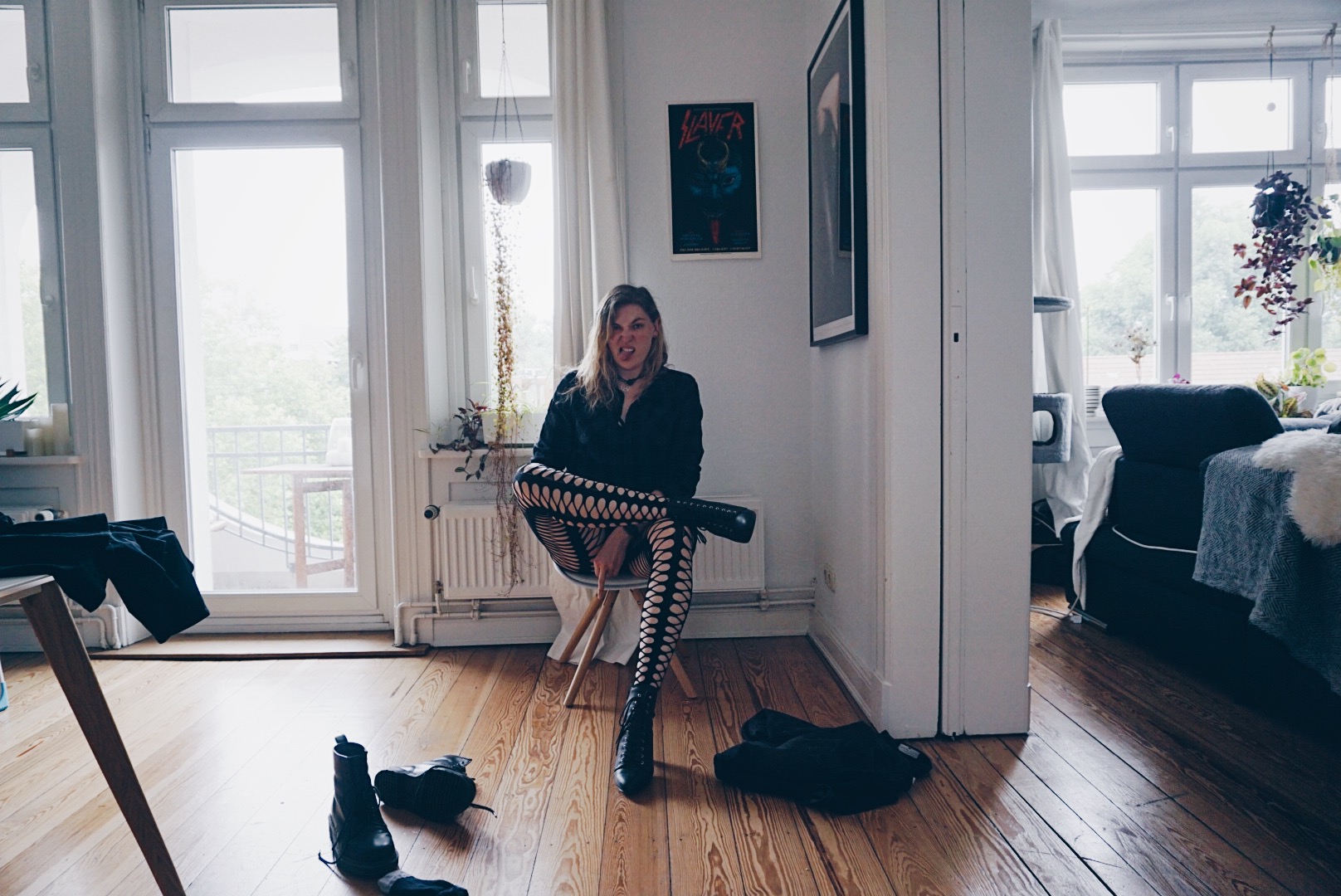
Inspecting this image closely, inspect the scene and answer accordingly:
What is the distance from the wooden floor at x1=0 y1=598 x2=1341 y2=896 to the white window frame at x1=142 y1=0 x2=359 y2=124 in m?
2.04

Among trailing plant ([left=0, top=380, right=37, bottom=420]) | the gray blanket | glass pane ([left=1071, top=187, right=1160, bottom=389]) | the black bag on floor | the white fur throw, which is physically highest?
glass pane ([left=1071, top=187, right=1160, bottom=389])

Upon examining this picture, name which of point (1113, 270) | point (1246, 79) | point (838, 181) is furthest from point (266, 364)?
point (1246, 79)

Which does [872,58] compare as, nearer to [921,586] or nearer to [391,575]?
[921,586]

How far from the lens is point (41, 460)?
115 inches

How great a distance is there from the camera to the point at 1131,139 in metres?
4.11

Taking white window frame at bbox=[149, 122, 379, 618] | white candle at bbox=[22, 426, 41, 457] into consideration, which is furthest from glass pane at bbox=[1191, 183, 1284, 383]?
white candle at bbox=[22, 426, 41, 457]

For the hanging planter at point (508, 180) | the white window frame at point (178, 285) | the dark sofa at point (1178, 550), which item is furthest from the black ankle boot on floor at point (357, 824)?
the dark sofa at point (1178, 550)

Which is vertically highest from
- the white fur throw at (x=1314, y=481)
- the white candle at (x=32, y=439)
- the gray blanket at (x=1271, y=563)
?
the white candle at (x=32, y=439)

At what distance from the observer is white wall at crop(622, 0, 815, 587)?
2945 mm

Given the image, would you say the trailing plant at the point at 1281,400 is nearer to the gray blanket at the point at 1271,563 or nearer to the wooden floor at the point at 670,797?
the gray blanket at the point at 1271,563

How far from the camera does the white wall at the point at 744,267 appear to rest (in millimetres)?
2945

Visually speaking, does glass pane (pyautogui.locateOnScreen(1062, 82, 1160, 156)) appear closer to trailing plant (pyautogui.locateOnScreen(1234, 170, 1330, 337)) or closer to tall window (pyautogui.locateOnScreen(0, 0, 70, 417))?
trailing plant (pyautogui.locateOnScreen(1234, 170, 1330, 337))

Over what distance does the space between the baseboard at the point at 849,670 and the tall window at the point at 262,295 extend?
1.70m

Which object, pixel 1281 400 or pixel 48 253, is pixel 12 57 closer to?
pixel 48 253
